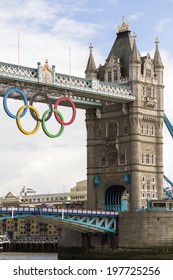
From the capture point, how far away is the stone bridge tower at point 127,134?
10375 centimetres

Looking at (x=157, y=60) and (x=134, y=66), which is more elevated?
(x=157, y=60)

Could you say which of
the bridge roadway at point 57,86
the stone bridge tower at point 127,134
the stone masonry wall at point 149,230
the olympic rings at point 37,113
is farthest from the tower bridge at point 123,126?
the olympic rings at point 37,113

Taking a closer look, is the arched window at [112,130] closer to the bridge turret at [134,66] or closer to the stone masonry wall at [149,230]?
the bridge turret at [134,66]

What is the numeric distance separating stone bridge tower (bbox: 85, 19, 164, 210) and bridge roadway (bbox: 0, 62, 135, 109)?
2.80 metres

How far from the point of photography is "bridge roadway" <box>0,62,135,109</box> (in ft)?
293

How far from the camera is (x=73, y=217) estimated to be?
312 feet

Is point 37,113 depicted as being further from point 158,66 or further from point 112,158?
point 158,66

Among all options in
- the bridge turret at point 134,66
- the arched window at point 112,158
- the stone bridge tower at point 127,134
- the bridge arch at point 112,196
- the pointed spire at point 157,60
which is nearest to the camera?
the stone bridge tower at point 127,134

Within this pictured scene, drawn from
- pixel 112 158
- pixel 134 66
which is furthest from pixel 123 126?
pixel 134 66

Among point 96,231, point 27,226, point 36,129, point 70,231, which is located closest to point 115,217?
point 96,231

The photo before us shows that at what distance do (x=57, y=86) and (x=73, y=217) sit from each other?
1555 cm

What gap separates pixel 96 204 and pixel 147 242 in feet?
46.9

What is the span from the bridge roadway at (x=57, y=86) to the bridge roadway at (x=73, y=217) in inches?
541

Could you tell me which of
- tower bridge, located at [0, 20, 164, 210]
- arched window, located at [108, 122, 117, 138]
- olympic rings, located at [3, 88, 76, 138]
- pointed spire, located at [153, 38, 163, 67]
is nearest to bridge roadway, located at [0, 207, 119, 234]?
tower bridge, located at [0, 20, 164, 210]
